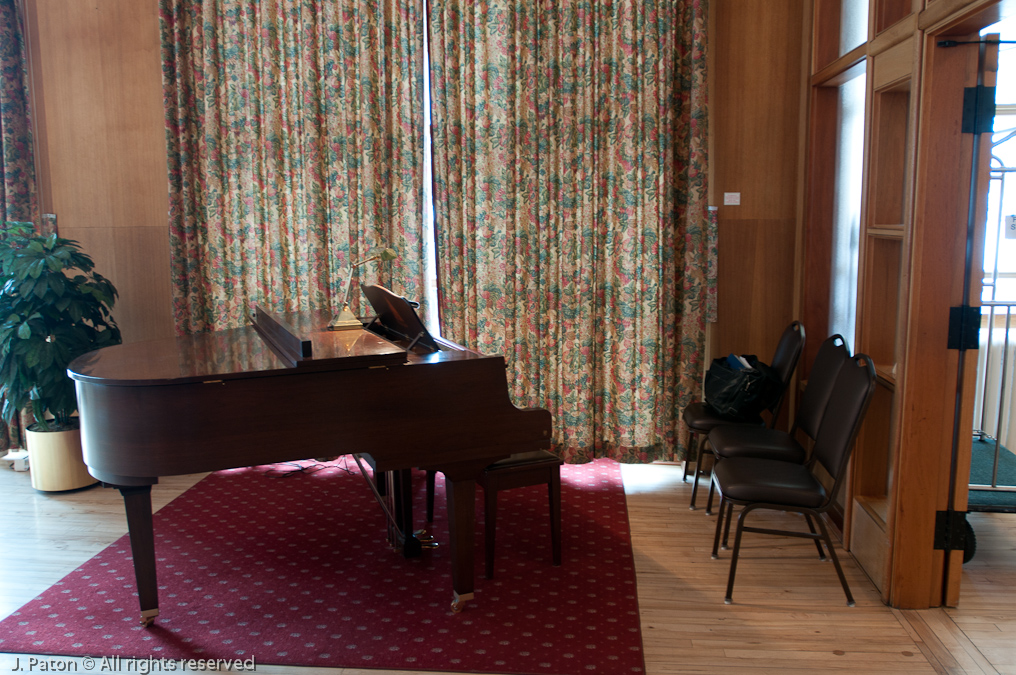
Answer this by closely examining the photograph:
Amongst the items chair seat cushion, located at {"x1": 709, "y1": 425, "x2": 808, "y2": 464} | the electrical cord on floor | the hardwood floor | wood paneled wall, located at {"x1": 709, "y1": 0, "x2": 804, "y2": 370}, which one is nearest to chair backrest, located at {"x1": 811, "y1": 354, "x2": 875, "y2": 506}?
chair seat cushion, located at {"x1": 709, "y1": 425, "x2": 808, "y2": 464}

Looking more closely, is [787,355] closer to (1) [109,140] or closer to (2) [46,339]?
(2) [46,339]

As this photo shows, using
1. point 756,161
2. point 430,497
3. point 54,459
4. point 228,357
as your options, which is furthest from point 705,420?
point 54,459

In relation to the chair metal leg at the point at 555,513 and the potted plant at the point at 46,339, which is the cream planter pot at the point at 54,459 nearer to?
the potted plant at the point at 46,339

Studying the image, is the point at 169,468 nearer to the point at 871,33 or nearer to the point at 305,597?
the point at 305,597

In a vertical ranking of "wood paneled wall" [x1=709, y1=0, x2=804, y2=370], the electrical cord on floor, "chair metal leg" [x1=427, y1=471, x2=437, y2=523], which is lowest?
the electrical cord on floor

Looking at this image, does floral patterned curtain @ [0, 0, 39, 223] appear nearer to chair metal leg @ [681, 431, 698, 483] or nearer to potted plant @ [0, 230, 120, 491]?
potted plant @ [0, 230, 120, 491]

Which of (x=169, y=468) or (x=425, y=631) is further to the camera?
(x=425, y=631)

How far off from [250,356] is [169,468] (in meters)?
0.49

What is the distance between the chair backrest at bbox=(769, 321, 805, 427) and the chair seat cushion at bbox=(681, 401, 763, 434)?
0.15m

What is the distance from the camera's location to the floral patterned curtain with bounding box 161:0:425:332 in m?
4.38

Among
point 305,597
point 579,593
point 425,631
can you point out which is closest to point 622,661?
point 579,593

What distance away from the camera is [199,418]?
7.76ft

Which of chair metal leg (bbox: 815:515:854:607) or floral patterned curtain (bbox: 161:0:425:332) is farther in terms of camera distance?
floral patterned curtain (bbox: 161:0:425:332)

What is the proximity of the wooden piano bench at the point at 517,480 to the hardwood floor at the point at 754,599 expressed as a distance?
0.47 metres
